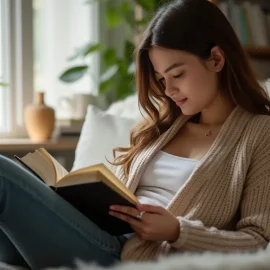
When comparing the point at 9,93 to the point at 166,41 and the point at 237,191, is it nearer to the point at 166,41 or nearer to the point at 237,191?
the point at 166,41

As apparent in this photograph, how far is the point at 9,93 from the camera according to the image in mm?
2768

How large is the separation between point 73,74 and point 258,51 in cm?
88

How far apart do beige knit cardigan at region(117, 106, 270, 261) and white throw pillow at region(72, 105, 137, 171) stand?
0.51m

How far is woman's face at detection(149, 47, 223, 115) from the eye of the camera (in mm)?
1494

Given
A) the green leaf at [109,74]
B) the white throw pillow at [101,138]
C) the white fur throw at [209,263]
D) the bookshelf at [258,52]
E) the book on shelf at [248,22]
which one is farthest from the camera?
the green leaf at [109,74]

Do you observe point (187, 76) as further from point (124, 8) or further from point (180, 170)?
point (124, 8)

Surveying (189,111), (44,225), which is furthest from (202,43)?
(44,225)

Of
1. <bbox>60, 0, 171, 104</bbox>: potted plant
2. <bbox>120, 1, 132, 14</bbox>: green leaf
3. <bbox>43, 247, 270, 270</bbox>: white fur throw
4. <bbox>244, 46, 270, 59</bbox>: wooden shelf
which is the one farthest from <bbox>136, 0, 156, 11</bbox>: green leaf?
<bbox>43, 247, 270, 270</bbox>: white fur throw

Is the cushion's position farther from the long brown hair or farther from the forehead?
the forehead

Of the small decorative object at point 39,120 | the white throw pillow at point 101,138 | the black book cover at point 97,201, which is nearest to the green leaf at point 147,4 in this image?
the small decorative object at point 39,120

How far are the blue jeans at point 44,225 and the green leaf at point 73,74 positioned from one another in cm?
155

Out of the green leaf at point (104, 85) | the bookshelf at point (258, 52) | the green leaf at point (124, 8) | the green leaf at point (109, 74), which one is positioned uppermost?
the green leaf at point (124, 8)

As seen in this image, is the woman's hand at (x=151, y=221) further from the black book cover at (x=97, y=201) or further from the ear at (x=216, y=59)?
the ear at (x=216, y=59)

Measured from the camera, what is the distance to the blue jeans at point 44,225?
120 centimetres
